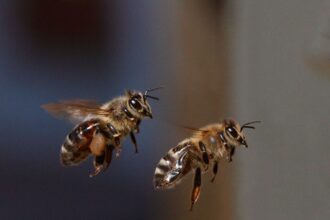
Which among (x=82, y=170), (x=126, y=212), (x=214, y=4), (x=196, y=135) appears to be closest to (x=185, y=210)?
(x=126, y=212)

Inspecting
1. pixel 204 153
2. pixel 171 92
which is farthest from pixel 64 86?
pixel 204 153

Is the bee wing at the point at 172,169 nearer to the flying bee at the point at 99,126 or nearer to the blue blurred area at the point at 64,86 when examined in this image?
the flying bee at the point at 99,126

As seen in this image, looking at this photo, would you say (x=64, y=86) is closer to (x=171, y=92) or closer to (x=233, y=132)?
(x=171, y=92)

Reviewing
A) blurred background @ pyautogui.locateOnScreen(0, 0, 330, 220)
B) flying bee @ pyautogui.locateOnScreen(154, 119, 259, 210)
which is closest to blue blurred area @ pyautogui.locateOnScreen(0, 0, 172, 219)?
blurred background @ pyautogui.locateOnScreen(0, 0, 330, 220)

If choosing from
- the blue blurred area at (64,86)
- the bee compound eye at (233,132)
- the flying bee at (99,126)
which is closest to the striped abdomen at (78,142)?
the flying bee at (99,126)

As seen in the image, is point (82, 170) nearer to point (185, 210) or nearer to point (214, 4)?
point (185, 210)
